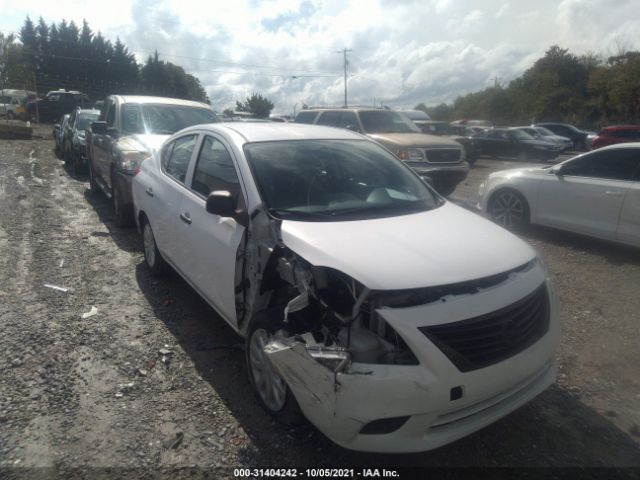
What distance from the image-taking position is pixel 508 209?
7.49m

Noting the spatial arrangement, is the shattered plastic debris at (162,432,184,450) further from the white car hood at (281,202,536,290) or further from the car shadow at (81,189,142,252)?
the car shadow at (81,189,142,252)

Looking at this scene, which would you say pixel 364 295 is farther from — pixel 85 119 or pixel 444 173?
pixel 85 119

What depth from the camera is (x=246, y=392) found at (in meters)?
3.37

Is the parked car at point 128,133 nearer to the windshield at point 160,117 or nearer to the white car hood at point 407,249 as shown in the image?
the windshield at point 160,117

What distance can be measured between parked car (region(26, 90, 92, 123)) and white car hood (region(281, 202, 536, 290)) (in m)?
32.6

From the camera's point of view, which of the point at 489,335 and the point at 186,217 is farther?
the point at 186,217

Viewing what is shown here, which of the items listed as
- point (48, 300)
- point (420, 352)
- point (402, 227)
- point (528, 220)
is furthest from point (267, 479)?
point (528, 220)

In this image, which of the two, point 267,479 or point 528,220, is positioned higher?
point 528,220

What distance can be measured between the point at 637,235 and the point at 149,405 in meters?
5.64

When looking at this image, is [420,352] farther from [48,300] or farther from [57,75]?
[57,75]

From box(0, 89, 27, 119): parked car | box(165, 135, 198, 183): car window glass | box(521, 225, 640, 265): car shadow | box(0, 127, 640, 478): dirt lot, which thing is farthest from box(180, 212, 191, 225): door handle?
box(0, 89, 27, 119): parked car

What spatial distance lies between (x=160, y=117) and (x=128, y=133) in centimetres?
68

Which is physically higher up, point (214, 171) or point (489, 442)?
point (214, 171)

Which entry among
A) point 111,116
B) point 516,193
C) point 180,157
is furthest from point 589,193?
point 111,116
